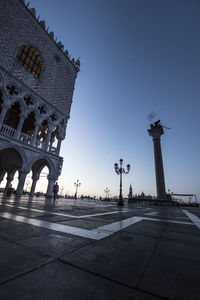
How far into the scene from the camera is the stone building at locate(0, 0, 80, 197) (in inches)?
548

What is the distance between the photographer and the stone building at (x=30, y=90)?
45.7 feet

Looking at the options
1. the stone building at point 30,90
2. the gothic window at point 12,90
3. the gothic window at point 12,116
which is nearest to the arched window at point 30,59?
the stone building at point 30,90

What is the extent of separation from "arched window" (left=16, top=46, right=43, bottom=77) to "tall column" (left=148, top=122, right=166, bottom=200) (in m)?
25.4

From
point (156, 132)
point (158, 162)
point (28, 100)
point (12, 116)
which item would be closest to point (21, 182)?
point (28, 100)

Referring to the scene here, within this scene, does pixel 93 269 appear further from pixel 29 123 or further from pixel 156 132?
pixel 156 132

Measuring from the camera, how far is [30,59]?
17031 mm

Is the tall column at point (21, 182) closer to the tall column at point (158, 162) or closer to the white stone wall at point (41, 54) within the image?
the white stone wall at point (41, 54)

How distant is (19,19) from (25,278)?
74.9ft

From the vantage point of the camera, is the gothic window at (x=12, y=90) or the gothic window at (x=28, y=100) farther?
the gothic window at (x=28, y=100)

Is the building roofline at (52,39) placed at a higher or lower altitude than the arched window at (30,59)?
higher

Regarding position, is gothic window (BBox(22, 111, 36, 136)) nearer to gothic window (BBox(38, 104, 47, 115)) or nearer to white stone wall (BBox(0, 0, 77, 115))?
gothic window (BBox(38, 104, 47, 115))

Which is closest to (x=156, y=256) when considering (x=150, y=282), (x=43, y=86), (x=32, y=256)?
(x=150, y=282)

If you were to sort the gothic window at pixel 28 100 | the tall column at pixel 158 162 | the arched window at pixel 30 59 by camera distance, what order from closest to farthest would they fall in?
the gothic window at pixel 28 100
the arched window at pixel 30 59
the tall column at pixel 158 162

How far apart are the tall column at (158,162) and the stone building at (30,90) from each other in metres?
19.1
